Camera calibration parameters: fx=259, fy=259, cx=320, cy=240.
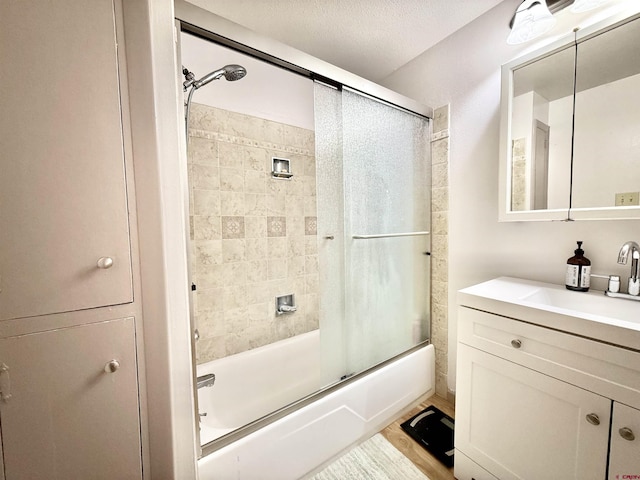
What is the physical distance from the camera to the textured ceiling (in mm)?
1330

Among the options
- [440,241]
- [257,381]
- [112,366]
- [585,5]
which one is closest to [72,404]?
[112,366]

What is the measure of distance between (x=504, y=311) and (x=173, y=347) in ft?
3.82

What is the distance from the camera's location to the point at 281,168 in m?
1.89

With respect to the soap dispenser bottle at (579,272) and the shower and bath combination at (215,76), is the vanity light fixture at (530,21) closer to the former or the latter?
the soap dispenser bottle at (579,272)

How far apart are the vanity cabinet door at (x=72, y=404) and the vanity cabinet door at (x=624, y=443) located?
4.52 ft

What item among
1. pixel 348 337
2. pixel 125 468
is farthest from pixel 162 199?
pixel 348 337

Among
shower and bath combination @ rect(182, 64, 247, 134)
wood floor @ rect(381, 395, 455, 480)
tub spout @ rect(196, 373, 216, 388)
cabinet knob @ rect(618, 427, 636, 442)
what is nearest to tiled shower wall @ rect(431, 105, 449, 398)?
wood floor @ rect(381, 395, 455, 480)

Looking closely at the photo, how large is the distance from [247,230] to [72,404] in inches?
48.2

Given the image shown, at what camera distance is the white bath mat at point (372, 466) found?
122 cm

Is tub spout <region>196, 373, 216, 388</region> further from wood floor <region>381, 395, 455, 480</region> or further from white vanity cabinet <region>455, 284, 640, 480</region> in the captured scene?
white vanity cabinet <region>455, 284, 640, 480</region>

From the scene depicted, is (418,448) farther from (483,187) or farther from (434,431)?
(483,187)

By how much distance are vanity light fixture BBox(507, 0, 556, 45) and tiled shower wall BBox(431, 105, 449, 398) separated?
479 mm

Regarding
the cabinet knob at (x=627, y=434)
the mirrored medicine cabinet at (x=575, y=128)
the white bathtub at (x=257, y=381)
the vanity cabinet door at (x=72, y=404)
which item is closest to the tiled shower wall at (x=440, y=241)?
the mirrored medicine cabinet at (x=575, y=128)

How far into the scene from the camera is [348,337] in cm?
139
